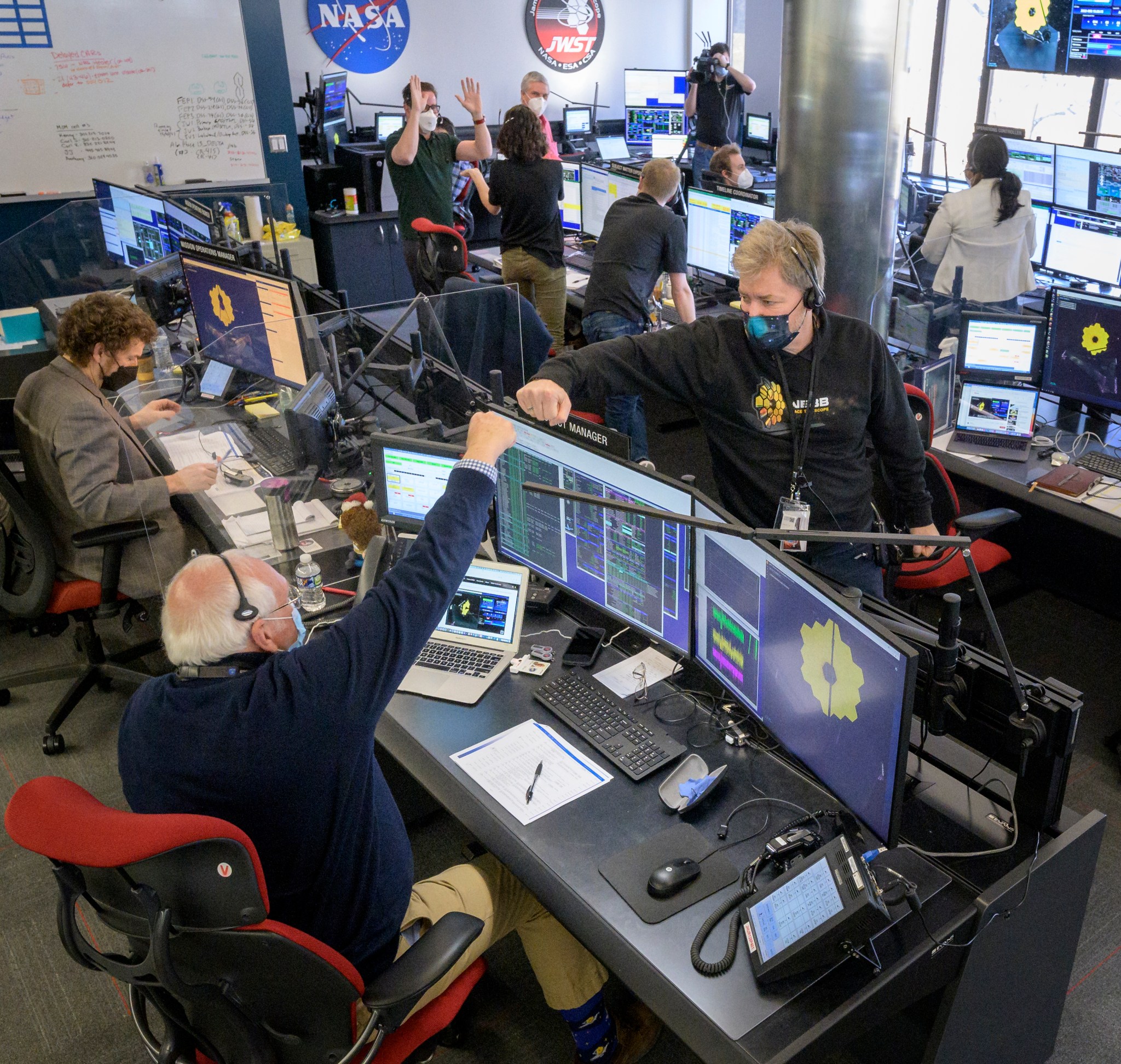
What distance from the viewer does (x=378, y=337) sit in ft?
11.4

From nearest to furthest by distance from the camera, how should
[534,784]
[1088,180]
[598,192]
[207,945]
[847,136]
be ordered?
[207,945]
[534,784]
[847,136]
[1088,180]
[598,192]

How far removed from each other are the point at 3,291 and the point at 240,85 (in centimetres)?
235

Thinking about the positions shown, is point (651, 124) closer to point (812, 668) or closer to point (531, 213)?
point (531, 213)

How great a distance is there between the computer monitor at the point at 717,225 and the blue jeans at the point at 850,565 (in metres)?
2.54

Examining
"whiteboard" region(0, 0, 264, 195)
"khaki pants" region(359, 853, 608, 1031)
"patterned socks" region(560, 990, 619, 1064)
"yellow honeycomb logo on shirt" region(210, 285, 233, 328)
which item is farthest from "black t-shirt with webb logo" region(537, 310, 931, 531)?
"whiteboard" region(0, 0, 264, 195)

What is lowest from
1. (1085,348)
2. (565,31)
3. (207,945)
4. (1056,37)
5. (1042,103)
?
(207,945)

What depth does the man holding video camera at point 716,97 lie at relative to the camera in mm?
8508

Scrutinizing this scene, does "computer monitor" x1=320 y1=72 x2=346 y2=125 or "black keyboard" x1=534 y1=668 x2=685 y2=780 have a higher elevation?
"computer monitor" x1=320 y1=72 x2=346 y2=125

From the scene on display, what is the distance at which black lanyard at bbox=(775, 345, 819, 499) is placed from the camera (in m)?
2.46

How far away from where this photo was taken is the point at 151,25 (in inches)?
249

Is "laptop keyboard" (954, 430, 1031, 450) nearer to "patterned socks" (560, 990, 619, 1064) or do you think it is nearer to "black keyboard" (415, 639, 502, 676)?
"black keyboard" (415, 639, 502, 676)

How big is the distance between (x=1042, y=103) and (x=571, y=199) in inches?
188

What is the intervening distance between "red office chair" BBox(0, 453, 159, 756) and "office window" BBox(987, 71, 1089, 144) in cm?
750

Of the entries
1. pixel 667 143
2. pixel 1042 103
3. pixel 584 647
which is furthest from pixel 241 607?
pixel 1042 103
